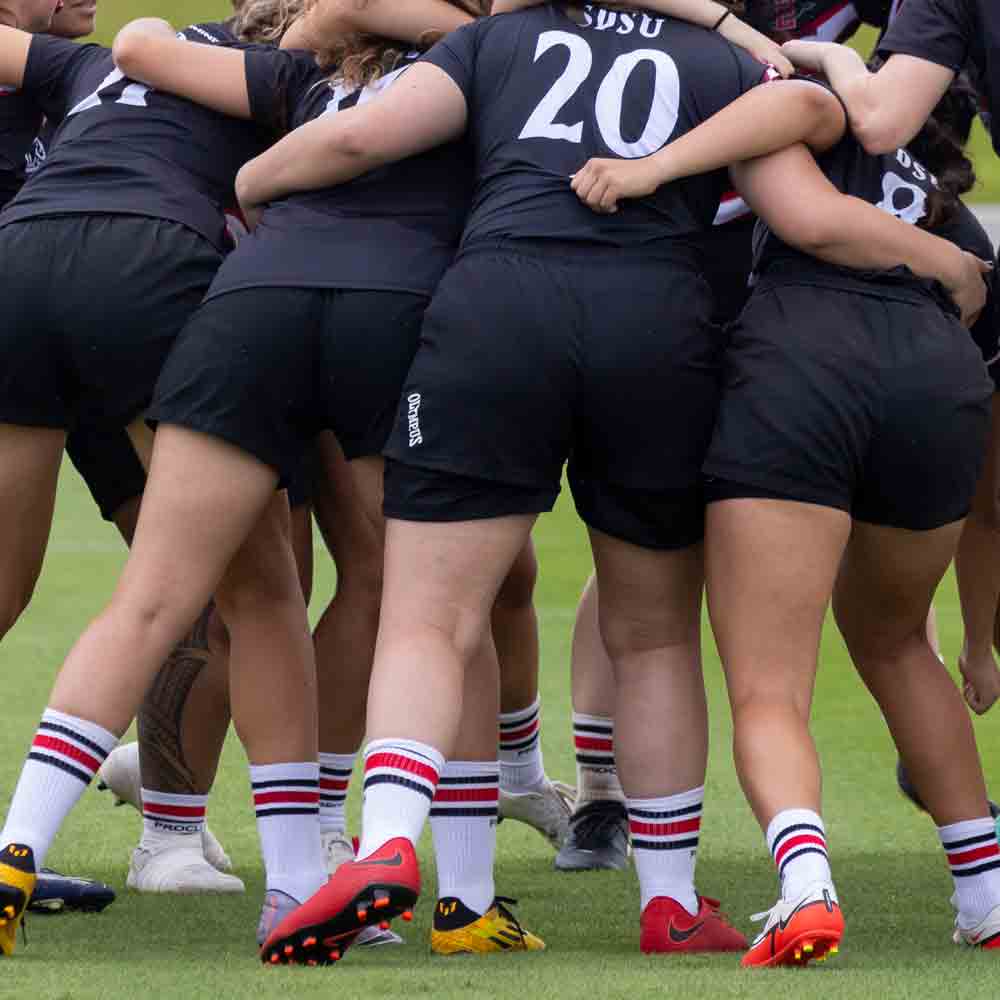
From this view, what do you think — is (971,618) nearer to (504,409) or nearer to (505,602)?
(505,602)

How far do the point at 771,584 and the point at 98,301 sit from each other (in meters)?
1.19

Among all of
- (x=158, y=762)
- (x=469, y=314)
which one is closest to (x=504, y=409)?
(x=469, y=314)

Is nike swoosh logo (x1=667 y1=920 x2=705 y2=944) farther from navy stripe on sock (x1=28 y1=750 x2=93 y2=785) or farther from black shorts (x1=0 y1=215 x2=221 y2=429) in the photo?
black shorts (x1=0 y1=215 x2=221 y2=429)

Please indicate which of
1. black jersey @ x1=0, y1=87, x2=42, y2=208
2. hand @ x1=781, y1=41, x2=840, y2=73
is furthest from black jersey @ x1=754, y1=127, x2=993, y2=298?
black jersey @ x1=0, y1=87, x2=42, y2=208

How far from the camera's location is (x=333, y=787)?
436 centimetres

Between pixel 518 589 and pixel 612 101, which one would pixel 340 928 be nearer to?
pixel 612 101

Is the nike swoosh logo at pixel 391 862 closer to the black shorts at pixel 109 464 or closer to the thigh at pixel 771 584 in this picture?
the thigh at pixel 771 584

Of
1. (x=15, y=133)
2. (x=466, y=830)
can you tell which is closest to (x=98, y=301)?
(x=15, y=133)

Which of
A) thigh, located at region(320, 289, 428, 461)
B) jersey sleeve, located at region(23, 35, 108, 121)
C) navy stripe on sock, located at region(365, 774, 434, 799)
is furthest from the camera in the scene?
jersey sleeve, located at region(23, 35, 108, 121)

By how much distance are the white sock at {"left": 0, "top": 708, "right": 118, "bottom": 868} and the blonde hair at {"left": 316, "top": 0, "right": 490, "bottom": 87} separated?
45.4 inches

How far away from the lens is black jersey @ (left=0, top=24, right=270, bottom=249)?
3.71 meters

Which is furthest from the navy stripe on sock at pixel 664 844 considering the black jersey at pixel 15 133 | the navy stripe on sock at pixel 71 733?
the black jersey at pixel 15 133

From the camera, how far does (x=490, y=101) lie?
348 centimetres

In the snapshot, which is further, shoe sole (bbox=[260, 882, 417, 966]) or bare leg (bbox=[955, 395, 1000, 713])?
bare leg (bbox=[955, 395, 1000, 713])
